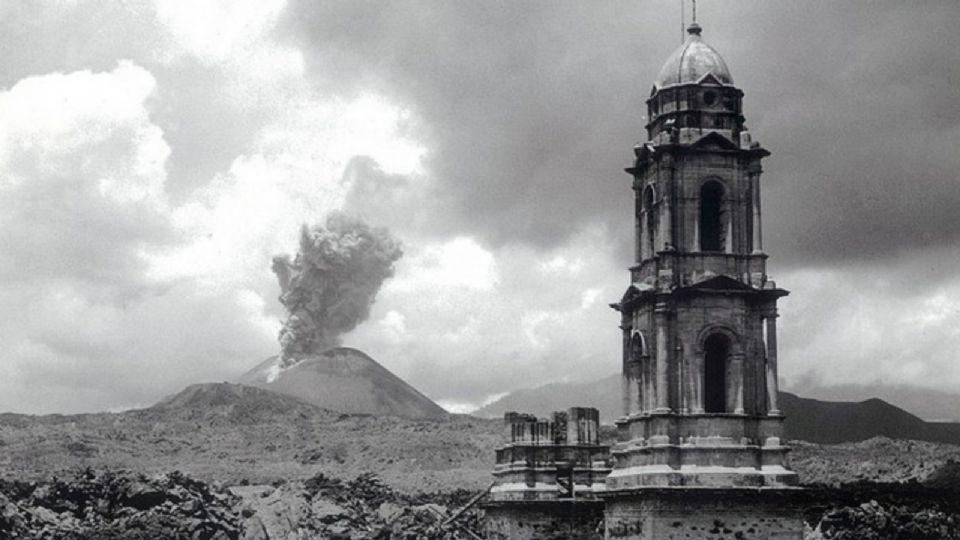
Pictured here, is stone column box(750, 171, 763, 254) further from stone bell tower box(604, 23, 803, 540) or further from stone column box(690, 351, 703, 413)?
stone column box(690, 351, 703, 413)

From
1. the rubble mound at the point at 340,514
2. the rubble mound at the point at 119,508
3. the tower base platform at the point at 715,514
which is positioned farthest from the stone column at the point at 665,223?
the rubble mound at the point at 119,508

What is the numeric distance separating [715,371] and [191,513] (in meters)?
32.9

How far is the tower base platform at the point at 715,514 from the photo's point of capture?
32.2m

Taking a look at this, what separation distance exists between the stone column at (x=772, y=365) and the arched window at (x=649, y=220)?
10.8ft

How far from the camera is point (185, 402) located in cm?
12281

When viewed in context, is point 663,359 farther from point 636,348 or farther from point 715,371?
point 636,348

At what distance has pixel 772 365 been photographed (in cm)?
3400

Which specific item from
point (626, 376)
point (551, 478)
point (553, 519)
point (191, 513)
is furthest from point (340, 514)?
point (626, 376)

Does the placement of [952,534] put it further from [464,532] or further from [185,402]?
[185,402]

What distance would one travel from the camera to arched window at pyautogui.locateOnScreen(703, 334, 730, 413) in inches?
1341

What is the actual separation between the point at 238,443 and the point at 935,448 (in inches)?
1903

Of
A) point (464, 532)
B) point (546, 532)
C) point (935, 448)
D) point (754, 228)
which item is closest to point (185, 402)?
point (935, 448)

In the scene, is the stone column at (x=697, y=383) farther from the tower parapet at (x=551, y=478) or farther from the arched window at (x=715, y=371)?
the tower parapet at (x=551, y=478)

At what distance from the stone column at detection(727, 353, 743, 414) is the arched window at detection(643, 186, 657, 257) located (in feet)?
10.9
